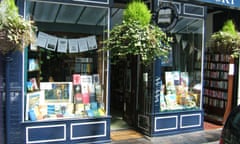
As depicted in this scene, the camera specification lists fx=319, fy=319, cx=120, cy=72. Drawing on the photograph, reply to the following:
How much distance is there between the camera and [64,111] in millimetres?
6082

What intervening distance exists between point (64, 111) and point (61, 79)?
2.01 feet

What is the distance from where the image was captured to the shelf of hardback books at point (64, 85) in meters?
5.75

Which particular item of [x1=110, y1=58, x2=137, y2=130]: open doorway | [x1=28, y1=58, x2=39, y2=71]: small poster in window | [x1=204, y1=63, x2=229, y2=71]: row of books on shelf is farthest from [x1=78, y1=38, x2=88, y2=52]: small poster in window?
[x1=204, y1=63, x2=229, y2=71]: row of books on shelf

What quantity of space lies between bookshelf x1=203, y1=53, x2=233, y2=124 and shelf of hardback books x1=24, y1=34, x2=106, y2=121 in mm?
3672

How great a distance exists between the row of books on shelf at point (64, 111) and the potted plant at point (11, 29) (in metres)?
1.36

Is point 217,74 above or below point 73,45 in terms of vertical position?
below

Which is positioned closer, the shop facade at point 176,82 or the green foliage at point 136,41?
the green foliage at point 136,41

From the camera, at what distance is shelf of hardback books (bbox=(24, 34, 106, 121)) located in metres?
5.75

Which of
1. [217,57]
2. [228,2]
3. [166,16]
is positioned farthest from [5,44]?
[217,57]

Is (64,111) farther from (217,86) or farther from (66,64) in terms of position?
(217,86)

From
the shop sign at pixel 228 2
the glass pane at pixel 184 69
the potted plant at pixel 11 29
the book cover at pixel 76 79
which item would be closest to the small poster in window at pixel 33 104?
the book cover at pixel 76 79

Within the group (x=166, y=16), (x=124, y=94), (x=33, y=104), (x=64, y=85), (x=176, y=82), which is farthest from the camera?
(x=124, y=94)

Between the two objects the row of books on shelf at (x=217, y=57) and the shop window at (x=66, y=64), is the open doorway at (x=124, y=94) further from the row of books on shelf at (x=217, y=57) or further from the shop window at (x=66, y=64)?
the row of books on shelf at (x=217, y=57)

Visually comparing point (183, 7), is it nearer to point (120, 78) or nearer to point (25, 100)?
point (120, 78)
